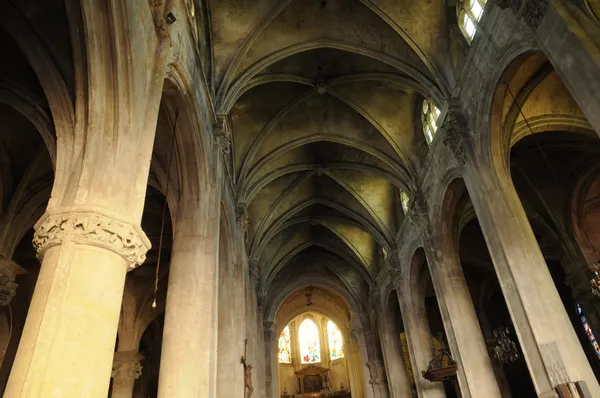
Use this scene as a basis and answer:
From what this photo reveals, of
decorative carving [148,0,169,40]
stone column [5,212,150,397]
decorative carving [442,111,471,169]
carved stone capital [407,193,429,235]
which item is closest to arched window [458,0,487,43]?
decorative carving [442,111,471,169]

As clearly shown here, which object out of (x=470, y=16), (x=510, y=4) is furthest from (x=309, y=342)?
(x=510, y=4)

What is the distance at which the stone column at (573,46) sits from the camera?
623cm

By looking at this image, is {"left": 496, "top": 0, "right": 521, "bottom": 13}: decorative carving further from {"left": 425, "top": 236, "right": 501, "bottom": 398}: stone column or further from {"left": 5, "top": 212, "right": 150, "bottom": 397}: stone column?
{"left": 5, "top": 212, "right": 150, "bottom": 397}: stone column

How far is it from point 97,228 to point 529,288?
25.5ft

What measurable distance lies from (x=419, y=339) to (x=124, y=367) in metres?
11.3

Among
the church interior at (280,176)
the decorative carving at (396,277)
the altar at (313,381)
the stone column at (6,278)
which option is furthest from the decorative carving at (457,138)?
the altar at (313,381)

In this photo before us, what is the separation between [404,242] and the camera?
56.4 feet

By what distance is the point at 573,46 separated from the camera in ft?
21.5

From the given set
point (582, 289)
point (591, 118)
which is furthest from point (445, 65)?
point (582, 289)

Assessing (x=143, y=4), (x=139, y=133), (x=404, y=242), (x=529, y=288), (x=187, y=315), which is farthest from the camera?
(x=404, y=242)

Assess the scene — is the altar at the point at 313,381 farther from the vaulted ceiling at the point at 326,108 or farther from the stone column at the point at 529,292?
the stone column at the point at 529,292

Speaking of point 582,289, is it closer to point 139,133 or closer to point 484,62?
point 484,62

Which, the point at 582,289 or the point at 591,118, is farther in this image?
the point at 582,289

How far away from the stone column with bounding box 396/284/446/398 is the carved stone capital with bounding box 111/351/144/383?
35.0 ft
